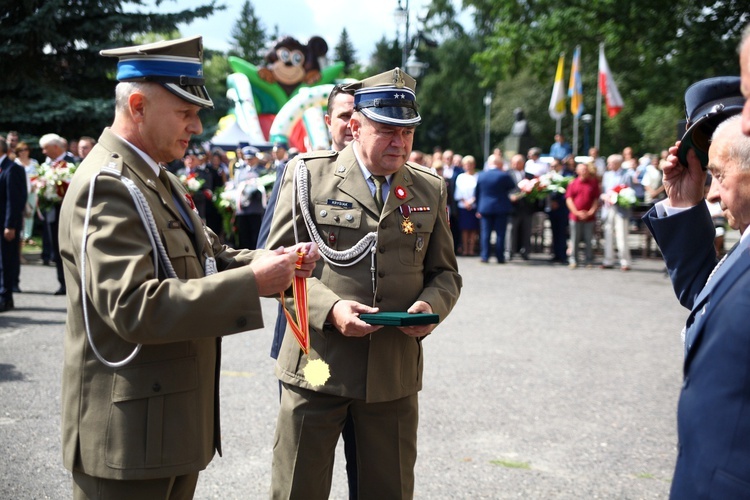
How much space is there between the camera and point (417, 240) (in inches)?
139

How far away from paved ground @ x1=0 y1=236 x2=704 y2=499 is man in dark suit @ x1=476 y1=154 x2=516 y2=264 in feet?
16.6

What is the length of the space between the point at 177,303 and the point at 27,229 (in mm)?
15289

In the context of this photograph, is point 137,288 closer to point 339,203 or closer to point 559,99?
point 339,203

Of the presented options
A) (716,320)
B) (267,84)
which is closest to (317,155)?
(716,320)

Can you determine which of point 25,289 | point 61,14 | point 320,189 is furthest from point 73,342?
point 61,14

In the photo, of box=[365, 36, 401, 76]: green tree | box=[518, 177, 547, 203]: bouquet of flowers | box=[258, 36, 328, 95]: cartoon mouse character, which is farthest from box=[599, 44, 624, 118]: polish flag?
box=[365, 36, 401, 76]: green tree

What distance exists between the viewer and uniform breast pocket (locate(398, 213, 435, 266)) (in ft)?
11.5

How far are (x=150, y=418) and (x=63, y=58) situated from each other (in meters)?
18.9

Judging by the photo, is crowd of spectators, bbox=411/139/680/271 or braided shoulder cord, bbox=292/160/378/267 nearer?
braided shoulder cord, bbox=292/160/378/267

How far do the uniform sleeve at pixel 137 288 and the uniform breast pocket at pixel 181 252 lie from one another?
0.37 feet

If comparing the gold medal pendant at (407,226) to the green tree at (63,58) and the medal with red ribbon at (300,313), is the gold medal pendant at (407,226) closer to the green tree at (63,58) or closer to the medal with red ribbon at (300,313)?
the medal with red ribbon at (300,313)

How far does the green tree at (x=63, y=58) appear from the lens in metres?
18.1

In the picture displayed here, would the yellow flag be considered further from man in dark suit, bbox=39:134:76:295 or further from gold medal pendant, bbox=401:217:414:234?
gold medal pendant, bbox=401:217:414:234

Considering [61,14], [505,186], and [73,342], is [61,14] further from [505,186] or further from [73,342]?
[73,342]
